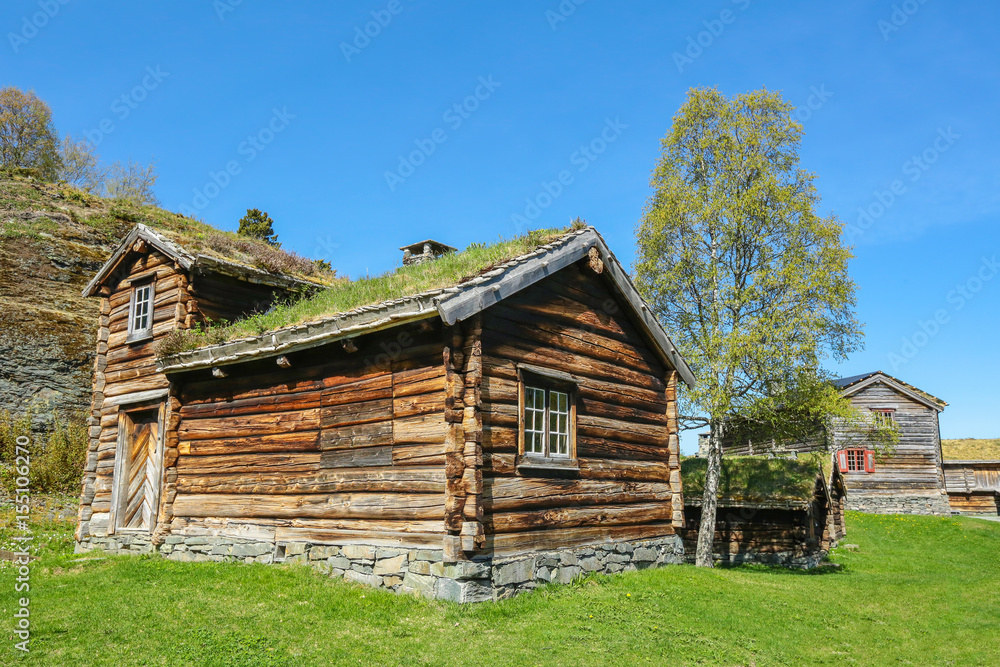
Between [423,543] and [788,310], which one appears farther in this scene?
[788,310]

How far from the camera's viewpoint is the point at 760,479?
755 inches

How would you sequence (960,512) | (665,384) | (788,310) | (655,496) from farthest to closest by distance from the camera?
1. (960,512)
2. (788,310)
3. (665,384)
4. (655,496)

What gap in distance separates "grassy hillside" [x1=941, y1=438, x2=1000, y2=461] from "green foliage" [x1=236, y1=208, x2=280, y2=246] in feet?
142

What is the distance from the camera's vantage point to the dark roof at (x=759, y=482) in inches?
721

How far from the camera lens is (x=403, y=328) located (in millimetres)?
11008

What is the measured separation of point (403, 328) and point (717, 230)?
402 inches

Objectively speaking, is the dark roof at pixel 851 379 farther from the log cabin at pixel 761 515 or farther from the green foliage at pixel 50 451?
the green foliage at pixel 50 451

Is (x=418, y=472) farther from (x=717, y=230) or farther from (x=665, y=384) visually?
(x=717, y=230)

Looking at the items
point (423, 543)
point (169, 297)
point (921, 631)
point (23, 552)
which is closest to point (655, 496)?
point (921, 631)

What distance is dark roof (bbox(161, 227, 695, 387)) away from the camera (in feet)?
33.1

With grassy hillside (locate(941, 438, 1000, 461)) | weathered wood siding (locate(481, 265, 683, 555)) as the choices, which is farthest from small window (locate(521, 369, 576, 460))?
grassy hillside (locate(941, 438, 1000, 461))

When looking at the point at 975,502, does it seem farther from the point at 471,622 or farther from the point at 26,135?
the point at 26,135

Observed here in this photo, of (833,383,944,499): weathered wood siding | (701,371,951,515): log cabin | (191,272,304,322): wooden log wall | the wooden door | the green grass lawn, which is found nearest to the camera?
the green grass lawn

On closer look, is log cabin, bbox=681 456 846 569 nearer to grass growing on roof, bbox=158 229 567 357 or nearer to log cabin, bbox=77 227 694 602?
log cabin, bbox=77 227 694 602
